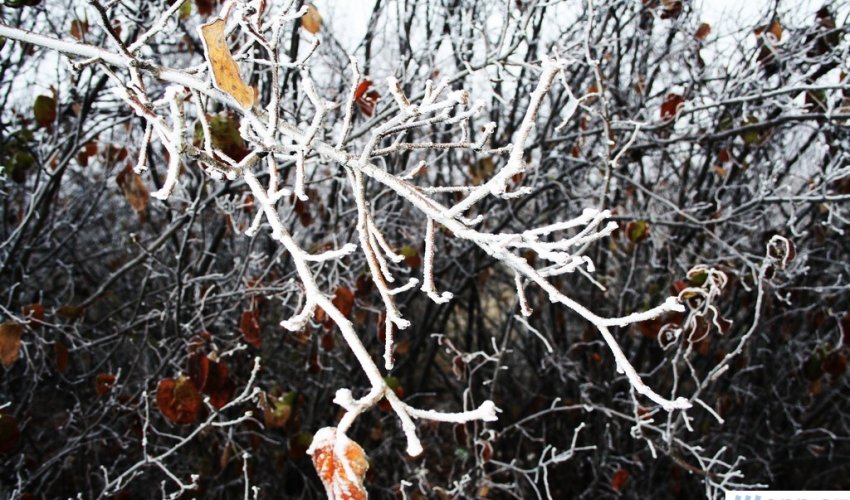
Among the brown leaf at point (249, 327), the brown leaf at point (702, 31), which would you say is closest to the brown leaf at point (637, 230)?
the brown leaf at point (702, 31)

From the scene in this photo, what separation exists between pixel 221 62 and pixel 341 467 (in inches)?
22.7

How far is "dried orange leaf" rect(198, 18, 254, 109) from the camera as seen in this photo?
1.03 m

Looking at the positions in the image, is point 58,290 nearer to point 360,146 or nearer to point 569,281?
point 360,146

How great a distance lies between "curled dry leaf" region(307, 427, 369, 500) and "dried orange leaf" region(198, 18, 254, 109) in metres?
0.52

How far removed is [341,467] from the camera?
757 millimetres

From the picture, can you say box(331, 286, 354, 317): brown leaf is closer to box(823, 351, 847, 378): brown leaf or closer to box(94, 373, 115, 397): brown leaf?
box(94, 373, 115, 397): brown leaf

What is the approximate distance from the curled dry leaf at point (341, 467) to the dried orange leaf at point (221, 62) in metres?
0.52

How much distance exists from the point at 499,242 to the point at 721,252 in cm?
244

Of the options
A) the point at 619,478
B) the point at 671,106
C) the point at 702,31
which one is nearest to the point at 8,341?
the point at 619,478

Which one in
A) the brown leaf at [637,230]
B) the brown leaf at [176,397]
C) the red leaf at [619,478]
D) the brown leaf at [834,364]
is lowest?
the red leaf at [619,478]

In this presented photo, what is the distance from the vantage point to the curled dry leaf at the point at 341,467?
752mm

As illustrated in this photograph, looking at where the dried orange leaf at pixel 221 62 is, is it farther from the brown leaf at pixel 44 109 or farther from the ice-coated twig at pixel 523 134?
the brown leaf at pixel 44 109

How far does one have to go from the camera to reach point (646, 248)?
3.57 metres

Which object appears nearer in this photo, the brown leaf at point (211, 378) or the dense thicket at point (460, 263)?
the brown leaf at point (211, 378)
